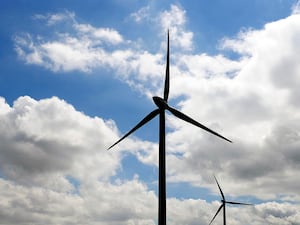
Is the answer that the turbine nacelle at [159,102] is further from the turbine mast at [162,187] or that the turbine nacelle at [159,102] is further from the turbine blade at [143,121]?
the turbine mast at [162,187]

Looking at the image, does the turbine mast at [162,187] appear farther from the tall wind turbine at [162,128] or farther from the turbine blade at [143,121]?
the turbine blade at [143,121]

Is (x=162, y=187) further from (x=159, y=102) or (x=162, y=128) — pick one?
(x=159, y=102)

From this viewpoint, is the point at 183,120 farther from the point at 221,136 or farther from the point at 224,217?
the point at 224,217

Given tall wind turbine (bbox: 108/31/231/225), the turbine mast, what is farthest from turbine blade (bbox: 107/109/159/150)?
the turbine mast

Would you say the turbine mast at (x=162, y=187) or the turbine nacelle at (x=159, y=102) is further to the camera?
the turbine nacelle at (x=159, y=102)

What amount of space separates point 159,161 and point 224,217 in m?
81.4

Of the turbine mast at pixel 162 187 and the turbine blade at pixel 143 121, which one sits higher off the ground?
the turbine blade at pixel 143 121

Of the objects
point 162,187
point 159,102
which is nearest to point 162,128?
point 159,102

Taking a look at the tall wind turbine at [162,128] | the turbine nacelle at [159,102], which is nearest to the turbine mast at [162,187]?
the tall wind turbine at [162,128]

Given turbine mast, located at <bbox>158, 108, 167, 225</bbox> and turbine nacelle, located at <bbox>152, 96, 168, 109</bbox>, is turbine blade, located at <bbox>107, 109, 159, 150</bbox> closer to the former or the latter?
turbine nacelle, located at <bbox>152, 96, 168, 109</bbox>

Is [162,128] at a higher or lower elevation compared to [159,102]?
lower

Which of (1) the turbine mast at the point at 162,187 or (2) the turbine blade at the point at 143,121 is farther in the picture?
(2) the turbine blade at the point at 143,121

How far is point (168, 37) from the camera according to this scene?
6712 cm

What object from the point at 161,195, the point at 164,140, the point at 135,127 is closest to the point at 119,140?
the point at 135,127
